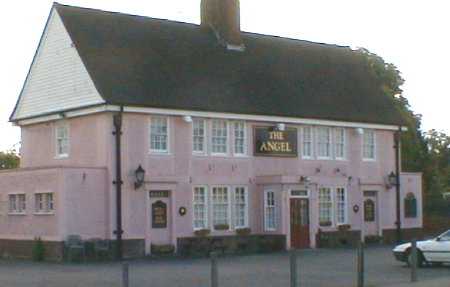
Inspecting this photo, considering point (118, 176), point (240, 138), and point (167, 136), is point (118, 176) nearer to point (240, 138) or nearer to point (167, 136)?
point (167, 136)

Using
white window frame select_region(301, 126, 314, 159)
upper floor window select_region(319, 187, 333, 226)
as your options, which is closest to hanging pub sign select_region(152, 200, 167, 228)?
white window frame select_region(301, 126, 314, 159)

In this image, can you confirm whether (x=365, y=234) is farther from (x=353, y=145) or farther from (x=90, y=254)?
(x=90, y=254)

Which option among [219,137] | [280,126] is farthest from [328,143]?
[219,137]

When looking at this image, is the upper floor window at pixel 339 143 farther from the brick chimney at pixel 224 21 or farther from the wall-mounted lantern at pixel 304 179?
the brick chimney at pixel 224 21

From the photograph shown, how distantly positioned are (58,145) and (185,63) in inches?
250

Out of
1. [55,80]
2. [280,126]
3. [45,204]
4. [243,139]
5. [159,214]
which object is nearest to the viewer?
[45,204]

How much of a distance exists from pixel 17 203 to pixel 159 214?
19.0 feet

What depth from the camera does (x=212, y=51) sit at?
46.4 m

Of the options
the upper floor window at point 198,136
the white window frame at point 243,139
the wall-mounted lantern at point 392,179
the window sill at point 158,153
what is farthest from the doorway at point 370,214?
the window sill at point 158,153

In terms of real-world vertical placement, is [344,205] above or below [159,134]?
below

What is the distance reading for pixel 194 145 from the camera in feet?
140

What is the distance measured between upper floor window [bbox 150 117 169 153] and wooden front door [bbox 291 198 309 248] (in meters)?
6.46

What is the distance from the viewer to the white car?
30750 millimetres

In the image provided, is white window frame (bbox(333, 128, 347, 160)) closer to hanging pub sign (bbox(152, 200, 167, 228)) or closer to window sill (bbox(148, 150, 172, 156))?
window sill (bbox(148, 150, 172, 156))
